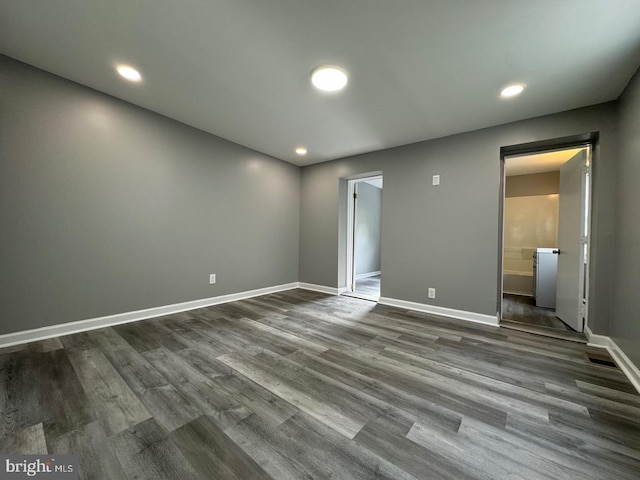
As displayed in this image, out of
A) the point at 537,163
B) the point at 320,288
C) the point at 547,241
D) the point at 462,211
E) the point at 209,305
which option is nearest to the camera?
the point at 462,211

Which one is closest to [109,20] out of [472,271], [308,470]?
[308,470]

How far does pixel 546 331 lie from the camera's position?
2637mm

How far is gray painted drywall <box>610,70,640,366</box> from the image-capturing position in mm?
1800

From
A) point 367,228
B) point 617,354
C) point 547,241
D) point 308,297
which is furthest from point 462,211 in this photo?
point 367,228

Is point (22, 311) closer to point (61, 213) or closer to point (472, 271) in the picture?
point (61, 213)

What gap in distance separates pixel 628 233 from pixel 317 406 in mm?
2851

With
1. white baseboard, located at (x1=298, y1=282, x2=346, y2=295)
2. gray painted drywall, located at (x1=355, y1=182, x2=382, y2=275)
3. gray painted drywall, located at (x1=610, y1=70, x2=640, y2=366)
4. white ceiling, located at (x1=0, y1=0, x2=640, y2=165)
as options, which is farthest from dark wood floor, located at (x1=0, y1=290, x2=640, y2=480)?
gray painted drywall, located at (x1=355, y1=182, x2=382, y2=275)

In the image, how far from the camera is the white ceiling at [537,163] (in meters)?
3.74

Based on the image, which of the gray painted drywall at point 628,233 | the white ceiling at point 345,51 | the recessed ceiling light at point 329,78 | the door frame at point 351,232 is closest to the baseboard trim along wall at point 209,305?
the gray painted drywall at point 628,233

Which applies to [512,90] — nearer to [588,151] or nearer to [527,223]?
[588,151]

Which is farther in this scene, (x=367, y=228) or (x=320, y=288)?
(x=367, y=228)

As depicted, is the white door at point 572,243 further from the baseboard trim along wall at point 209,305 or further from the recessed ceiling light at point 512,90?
the recessed ceiling light at point 512,90

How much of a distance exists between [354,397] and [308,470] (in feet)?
1.84

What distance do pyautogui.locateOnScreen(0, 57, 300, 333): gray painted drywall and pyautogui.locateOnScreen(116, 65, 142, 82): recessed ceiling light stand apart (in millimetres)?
581
